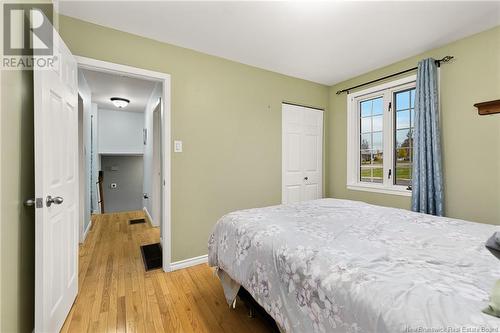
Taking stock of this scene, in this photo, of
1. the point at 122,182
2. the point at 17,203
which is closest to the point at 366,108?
the point at 17,203

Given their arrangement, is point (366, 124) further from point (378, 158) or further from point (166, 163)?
point (166, 163)

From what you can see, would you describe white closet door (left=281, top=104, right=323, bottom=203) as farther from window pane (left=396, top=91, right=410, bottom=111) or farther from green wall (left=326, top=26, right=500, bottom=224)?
green wall (left=326, top=26, right=500, bottom=224)

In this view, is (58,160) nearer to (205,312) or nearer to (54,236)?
(54,236)

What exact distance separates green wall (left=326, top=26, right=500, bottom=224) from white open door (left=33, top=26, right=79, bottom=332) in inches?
141

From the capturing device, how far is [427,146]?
255cm

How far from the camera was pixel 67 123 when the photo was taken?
1.74 metres

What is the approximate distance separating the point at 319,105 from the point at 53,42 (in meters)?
3.38

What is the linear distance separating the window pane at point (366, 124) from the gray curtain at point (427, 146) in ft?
2.61

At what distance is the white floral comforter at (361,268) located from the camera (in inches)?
28.3

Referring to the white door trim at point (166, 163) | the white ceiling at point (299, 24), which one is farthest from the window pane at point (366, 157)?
the white door trim at point (166, 163)

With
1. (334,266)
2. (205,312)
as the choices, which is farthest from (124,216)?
(334,266)

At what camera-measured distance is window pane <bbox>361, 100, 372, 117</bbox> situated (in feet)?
11.2

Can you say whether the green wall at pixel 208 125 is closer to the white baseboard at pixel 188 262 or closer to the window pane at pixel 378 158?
the white baseboard at pixel 188 262

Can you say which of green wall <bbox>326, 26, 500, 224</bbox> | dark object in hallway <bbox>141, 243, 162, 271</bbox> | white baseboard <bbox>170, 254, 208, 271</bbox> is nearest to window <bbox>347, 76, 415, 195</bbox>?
green wall <bbox>326, 26, 500, 224</bbox>
